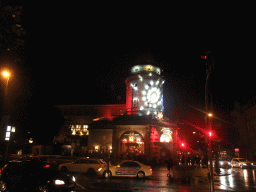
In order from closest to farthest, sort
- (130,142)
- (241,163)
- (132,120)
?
(241,163), (130,142), (132,120)

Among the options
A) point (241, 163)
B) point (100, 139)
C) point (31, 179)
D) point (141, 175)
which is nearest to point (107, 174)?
point (141, 175)

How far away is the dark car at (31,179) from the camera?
436 inches

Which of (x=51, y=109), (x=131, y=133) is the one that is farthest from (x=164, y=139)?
(x=51, y=109)

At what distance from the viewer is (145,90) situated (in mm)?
46000

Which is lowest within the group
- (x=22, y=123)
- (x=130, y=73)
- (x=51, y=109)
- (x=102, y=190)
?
(x=102, y=190)

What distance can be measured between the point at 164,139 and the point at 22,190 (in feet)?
97.7

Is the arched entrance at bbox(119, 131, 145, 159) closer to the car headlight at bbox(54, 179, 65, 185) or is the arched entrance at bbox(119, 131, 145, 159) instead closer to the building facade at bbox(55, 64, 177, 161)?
the building facade at bbox(55, 64, 177, 161)

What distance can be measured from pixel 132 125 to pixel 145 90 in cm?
960

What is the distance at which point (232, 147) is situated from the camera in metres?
54.5

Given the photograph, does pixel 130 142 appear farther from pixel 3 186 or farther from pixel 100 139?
pixel 3 186

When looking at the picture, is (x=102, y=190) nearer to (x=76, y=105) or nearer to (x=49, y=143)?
(x=49, y=143)

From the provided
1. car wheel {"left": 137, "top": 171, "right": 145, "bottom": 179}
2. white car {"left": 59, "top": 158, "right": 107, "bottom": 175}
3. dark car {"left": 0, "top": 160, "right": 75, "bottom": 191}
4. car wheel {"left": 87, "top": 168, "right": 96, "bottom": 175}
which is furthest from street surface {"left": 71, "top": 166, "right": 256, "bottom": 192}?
dark car {"left": 0, "top": 160, "right": 75, "bottom": 191}

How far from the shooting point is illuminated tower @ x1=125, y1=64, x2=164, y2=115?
148 feet

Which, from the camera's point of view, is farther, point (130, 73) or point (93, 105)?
point (93, 105)
